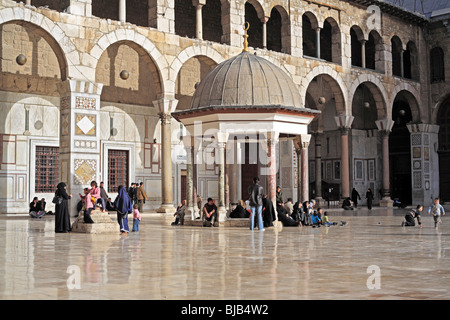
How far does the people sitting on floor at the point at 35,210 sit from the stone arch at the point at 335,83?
10573 millimetres

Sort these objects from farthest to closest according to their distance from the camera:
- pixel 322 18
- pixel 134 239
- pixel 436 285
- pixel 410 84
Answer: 1. pixel 410 84
2. pixel 322 18
3. pixel 134 239
4. pixel 436 285

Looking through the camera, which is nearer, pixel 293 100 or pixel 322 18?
pixel 293 100

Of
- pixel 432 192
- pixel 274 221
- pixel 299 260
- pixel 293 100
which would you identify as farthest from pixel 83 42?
pixel 432 192

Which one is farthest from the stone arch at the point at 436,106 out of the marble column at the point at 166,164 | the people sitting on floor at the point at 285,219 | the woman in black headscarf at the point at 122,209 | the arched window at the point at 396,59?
the woman in black headscarf at the point at 122,209

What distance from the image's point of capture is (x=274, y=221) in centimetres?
1369

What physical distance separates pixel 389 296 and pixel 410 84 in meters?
24.4

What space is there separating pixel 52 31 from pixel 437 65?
62.9 ft

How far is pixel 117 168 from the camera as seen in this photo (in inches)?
859

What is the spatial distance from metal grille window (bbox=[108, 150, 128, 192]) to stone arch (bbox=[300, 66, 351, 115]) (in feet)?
23.7

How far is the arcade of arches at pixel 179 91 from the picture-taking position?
17.0 metres

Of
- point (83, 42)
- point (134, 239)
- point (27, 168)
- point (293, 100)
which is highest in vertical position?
point (83, 42)

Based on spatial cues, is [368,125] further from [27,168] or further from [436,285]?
[436,285]

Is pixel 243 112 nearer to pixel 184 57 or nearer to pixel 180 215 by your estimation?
pixel 180 215

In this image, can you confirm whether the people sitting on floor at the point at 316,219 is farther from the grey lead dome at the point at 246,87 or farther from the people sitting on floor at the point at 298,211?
the grey lead dome at the point at 246,87
